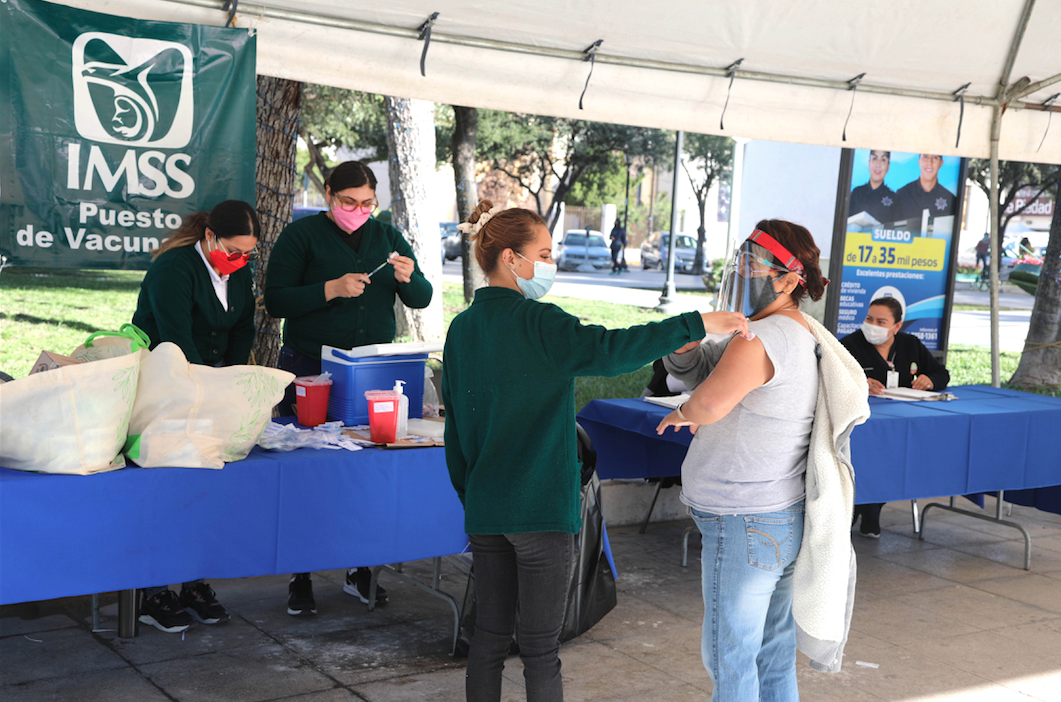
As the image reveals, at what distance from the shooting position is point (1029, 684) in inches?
136

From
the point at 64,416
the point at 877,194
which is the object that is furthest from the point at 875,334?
the point at 64,416

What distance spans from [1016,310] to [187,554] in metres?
22.9

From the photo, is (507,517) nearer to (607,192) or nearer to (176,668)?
(176,668)

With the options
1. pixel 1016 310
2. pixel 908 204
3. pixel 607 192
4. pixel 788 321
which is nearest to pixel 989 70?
pixel 908 204

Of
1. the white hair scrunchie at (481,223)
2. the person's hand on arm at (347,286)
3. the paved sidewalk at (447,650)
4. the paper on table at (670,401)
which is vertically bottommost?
the paved sidewalk at (447,650)

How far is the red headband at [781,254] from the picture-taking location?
2.30 meters

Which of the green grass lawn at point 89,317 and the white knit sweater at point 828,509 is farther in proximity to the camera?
the green grass lawn at point 89,317

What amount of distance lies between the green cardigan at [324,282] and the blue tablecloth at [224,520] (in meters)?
0.78

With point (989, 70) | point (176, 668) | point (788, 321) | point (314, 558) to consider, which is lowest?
point (176, 668)

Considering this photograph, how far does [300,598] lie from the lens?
3848 millimetres

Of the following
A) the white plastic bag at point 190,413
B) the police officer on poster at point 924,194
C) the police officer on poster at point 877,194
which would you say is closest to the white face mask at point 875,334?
the police officer on poster at point 877,194

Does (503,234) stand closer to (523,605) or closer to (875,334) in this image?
(523,605)

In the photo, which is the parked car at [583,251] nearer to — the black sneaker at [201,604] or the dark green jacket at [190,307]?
the black sneaker at [201,604]

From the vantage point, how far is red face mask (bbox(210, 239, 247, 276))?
10.6ft
